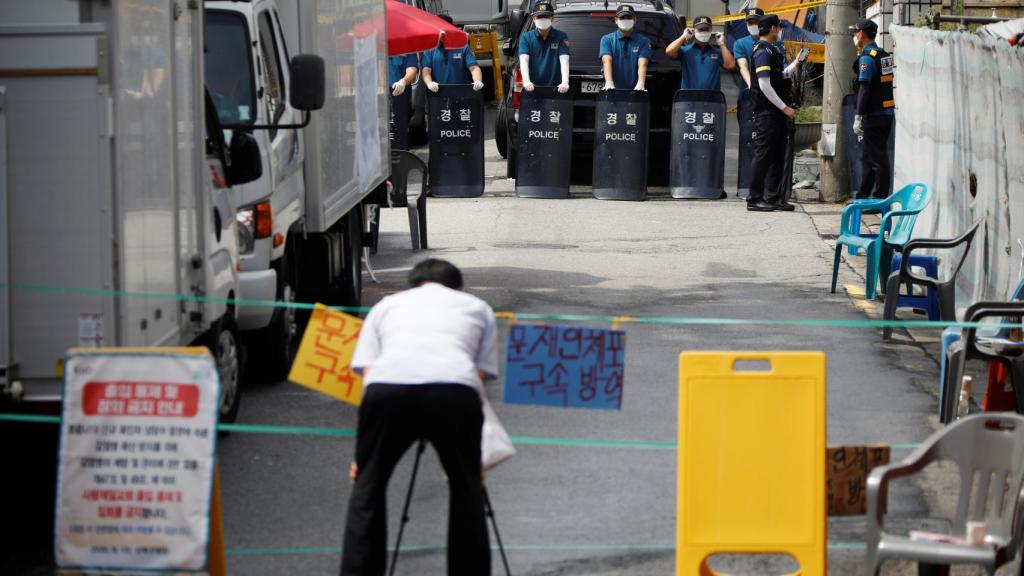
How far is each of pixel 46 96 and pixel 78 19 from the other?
1.12 ft

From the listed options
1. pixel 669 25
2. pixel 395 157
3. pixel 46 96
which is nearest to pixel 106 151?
pixel 46 96

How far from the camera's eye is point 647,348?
10.9m

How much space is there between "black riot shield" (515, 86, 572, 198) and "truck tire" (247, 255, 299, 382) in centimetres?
877

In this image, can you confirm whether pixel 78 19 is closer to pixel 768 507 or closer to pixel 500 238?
pixel 768 507

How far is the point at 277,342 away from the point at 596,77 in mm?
10217

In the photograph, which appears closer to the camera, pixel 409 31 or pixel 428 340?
pixel 428 340

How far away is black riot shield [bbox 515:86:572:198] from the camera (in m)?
18.7

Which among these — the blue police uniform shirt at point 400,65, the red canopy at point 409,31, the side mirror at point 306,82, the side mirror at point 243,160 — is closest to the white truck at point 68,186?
the side mirror at point 243,160

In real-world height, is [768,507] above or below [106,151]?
below

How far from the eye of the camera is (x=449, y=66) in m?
19.6

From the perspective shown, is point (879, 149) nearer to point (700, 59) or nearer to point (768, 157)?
point (768, 157)

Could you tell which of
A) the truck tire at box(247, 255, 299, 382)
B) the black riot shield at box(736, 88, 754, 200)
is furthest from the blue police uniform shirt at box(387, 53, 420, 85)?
the truck tire at box(247, 255, 299, 382)

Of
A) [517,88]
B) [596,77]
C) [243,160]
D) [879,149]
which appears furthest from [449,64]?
[243,160]

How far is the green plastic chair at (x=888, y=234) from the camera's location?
1216 centimetres
